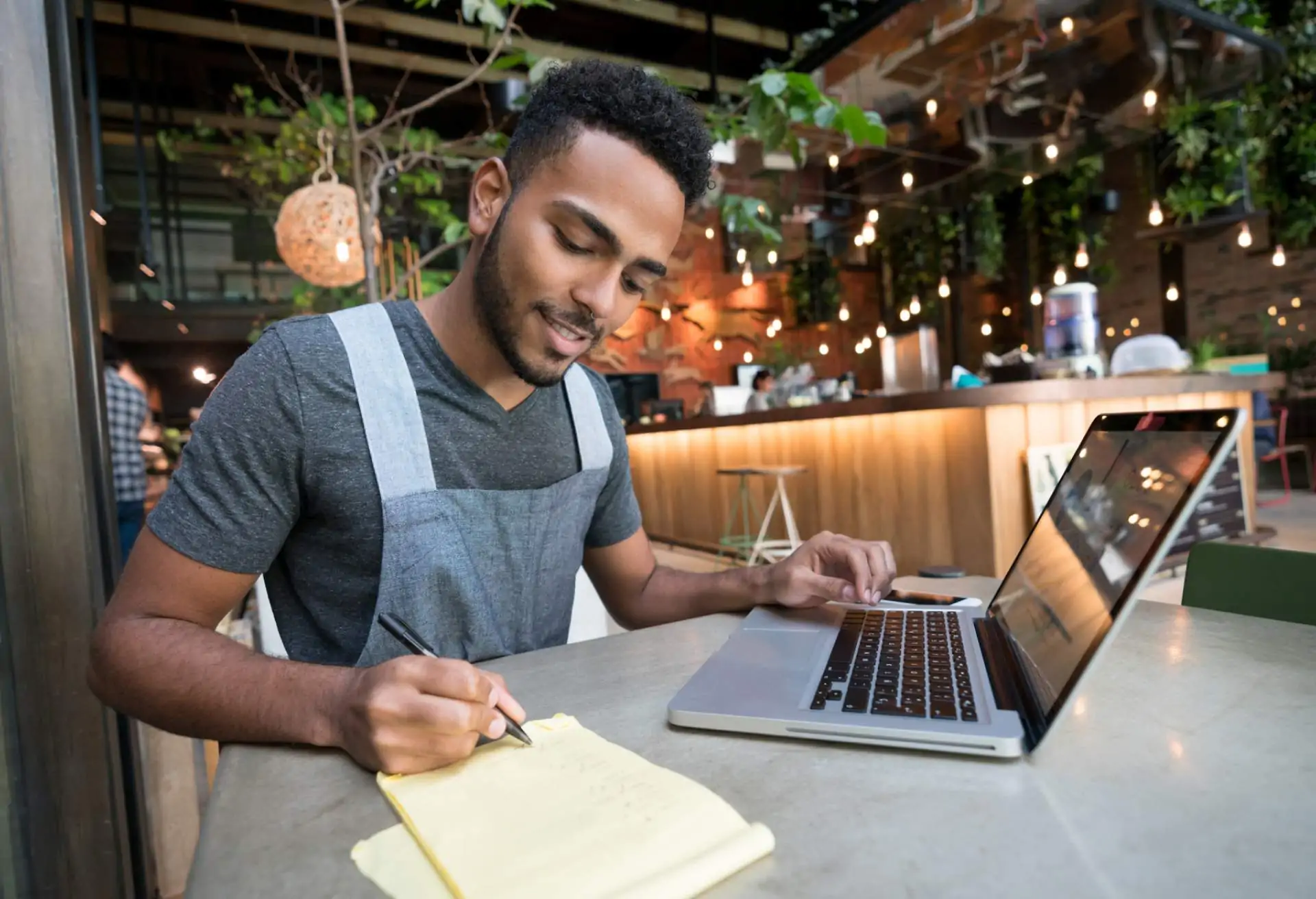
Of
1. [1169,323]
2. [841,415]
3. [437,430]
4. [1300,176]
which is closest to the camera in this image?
[437,430]

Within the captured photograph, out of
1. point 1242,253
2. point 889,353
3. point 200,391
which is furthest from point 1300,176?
point 200,391

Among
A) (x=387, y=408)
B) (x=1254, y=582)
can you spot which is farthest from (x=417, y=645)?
(x=1254, y=582)

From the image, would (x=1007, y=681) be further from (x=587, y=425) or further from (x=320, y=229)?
(x=320, y=229)

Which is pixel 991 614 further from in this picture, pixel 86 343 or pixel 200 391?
pixel 200 391

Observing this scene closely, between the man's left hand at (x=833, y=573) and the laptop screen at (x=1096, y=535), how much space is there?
0.56 ft

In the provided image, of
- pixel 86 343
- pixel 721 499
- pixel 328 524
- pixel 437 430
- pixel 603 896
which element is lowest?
pixel 721 499

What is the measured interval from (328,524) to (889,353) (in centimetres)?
458

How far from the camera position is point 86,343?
1.39m

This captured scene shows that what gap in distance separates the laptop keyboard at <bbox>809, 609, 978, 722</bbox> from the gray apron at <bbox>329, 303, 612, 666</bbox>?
474 millimetres

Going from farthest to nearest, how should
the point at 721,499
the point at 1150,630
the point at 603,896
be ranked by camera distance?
1. the point at 721,499
2. the point at 1150,630
3. the point at 603,896

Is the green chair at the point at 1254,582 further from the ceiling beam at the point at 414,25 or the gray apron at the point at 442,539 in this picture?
the ceiling beam at the point at 414,25

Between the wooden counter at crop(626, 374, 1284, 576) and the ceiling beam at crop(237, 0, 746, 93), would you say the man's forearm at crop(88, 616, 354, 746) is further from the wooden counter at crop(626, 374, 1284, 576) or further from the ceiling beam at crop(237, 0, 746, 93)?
the ceiling beam at crop(237, 0, 746, 93)

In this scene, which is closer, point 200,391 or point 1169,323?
point 1169,323

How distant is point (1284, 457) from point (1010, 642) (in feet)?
29.0
